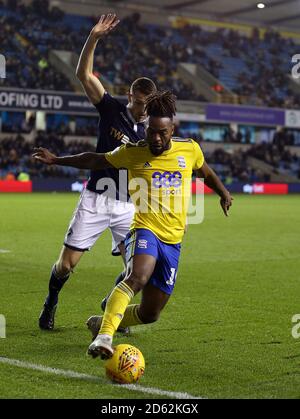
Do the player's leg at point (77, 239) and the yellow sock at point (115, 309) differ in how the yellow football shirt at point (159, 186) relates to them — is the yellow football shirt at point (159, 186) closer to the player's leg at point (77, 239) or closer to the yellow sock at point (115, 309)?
the yellow sock at point (115, 309)

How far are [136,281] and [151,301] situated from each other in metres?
0.43

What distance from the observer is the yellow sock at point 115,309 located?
219 inches

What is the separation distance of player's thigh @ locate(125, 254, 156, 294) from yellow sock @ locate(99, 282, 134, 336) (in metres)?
0.05

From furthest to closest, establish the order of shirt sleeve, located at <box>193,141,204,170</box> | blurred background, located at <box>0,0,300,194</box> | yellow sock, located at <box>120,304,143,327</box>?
blurred background, located at <box>0,0,300,194</box>, shirt sleeve, located at <box>193,141,204,170</box>, yellow sock, located at <box>120,304,143,327</box>

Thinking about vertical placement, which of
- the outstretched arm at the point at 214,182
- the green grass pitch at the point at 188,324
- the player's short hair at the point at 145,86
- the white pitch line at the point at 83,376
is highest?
the player's short hair at the point at 145,86

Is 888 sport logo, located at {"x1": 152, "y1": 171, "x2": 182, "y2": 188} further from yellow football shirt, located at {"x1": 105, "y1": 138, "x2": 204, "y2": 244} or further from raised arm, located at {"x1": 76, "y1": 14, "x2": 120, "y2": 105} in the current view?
raised arm, located at {"x1": 76, "y1": 14, "x2": 120, "y2": 105}

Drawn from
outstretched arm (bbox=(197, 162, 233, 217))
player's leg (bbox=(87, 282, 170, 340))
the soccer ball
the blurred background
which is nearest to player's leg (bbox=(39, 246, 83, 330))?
player's leg (bbox=(87, 282, 170, 340))

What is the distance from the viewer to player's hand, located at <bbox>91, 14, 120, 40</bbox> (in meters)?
7.04

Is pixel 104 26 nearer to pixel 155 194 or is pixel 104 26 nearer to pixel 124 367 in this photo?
pixel 155 194

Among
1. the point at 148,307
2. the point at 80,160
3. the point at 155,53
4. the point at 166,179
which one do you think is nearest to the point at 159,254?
the point at 148,307

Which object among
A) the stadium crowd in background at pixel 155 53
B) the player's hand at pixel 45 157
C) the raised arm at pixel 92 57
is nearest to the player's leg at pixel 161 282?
the player's hand at pixel 45 157

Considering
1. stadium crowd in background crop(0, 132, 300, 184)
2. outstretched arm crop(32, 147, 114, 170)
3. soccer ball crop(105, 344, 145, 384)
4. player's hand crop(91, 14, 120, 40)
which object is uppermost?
player's hand crop(91, 14, 120, 40)

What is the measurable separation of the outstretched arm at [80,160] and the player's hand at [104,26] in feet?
4.17

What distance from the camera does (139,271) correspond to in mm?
5840
